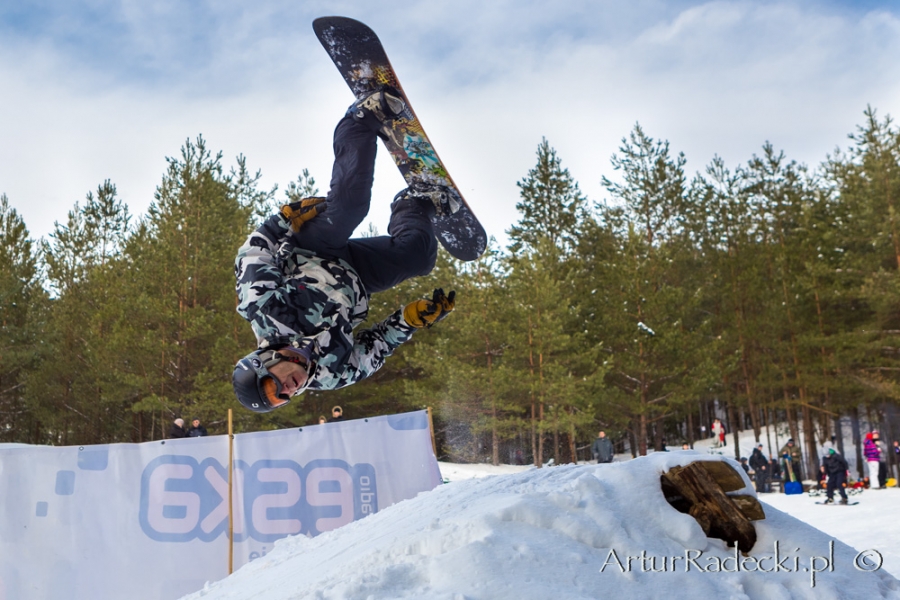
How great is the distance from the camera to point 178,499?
5859 millimetres

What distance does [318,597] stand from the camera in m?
2.56

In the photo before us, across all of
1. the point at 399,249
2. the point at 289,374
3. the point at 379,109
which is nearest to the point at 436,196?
the point at 399,249

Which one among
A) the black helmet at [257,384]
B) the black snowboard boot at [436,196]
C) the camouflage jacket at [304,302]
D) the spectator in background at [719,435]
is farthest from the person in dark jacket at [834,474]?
the spectator in background at [719,435]

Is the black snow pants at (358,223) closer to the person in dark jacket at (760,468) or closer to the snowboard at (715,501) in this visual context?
the snowboard at (715,501)

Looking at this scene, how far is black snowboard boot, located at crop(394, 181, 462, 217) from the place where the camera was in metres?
3.75

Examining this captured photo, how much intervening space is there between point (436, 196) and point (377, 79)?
2.22 feet

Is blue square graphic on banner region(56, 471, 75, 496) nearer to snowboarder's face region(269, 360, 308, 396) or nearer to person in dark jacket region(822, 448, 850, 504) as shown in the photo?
snowboarder's face region(269, 360, 308, 396)

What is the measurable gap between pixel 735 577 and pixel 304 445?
13.2 ft

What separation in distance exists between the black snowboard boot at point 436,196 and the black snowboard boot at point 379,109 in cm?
38

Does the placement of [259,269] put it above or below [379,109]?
below

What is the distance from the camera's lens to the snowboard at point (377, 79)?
3.56m

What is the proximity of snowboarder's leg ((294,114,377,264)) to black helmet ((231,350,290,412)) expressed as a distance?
68 centimetres

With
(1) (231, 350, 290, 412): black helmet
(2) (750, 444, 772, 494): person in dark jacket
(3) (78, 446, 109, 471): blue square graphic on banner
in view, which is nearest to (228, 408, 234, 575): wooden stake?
(3) (78, 446, 109, 471): blue square graphic on banner

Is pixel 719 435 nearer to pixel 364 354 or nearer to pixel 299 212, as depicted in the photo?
pixel 364 354
